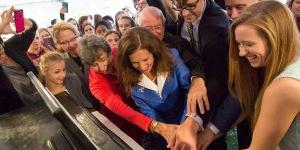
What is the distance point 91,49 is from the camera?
1.64 metres

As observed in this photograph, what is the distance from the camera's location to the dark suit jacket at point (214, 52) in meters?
1.36

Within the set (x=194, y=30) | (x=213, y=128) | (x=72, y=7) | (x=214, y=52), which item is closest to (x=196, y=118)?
(x=213, y=128)

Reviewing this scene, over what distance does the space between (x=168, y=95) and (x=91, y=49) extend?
479mm

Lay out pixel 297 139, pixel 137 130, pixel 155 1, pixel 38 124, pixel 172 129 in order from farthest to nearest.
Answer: pixel 155 1 → pixel 137 130 → pixel 172 129 → pixel 38 124 → pixel 297 139

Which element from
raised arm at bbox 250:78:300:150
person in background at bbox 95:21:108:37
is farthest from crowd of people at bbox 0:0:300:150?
person in background at bbox 95:21:108:37

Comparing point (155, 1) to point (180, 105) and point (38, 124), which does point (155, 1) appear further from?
point (38, 124)

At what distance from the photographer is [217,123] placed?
1300 mm

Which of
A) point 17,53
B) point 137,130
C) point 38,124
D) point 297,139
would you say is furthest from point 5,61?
point 297,139

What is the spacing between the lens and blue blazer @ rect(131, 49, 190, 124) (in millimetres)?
1409

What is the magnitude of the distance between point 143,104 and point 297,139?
27.2 inches

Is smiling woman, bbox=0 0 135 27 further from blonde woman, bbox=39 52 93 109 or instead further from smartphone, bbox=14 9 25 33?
blonde woman, bbox=39 52 93 109

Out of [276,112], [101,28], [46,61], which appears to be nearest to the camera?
[276,112]

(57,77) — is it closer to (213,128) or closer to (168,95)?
(168,95)

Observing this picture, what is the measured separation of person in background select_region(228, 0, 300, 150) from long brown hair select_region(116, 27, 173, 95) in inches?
17.9
